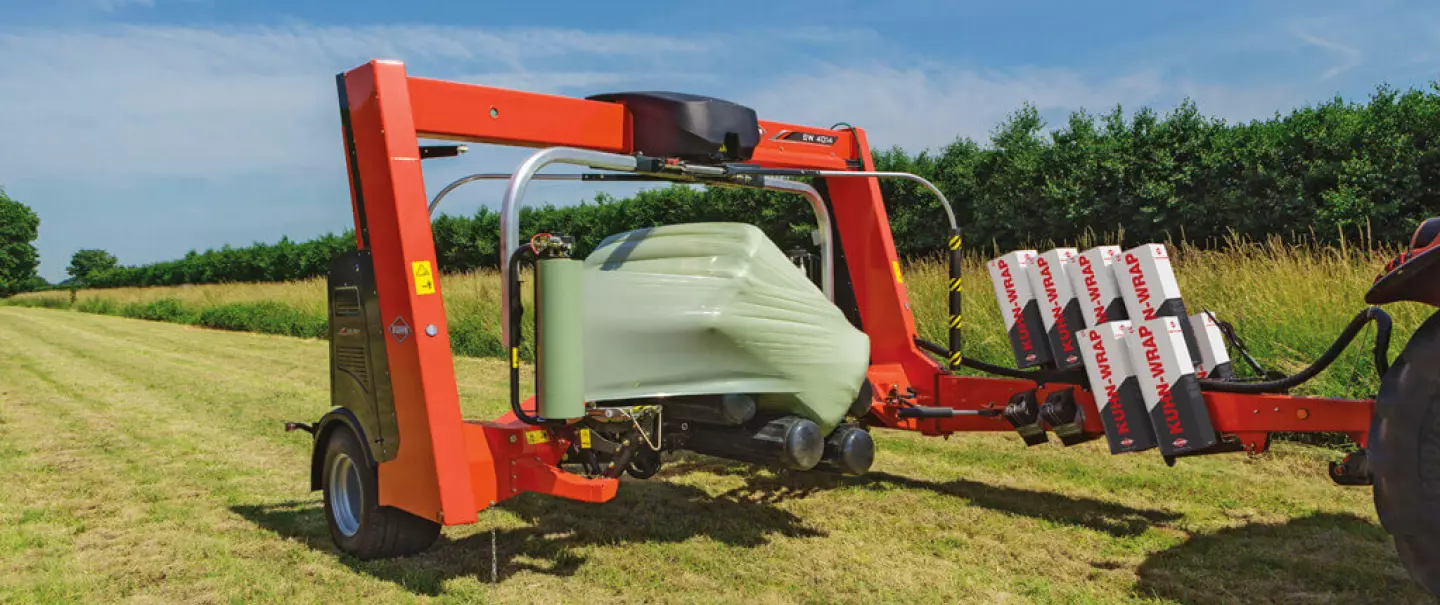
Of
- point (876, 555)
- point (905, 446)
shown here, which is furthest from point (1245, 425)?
point (905, 446)

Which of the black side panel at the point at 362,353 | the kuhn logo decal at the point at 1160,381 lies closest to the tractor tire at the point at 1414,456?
the kuhn logo decal at the point at 1160,381

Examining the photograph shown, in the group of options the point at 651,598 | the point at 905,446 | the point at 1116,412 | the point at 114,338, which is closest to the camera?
the point at 651,598

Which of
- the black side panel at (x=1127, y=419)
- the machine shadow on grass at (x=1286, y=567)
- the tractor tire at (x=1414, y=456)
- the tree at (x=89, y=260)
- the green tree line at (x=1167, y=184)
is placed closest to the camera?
the tractor tire at (x=1414, y=456)

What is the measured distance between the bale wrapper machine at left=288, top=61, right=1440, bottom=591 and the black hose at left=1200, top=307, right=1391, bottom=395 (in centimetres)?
1

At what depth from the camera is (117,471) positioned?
6254 millimetres

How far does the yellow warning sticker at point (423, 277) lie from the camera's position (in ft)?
12.4

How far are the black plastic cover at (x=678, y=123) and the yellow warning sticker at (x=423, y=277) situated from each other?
1179mm

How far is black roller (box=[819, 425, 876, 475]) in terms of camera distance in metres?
4.27

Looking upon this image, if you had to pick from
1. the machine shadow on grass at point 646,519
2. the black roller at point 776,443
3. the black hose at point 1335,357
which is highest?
the black hose at point 1335,357

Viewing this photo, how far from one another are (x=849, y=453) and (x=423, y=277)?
199cm

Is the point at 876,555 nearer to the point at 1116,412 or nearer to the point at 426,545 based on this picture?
the point at 1116,412

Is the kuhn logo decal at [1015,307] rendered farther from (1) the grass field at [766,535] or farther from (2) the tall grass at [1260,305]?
(2) the tall grass at [1260,305]

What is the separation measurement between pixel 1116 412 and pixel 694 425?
1.84m

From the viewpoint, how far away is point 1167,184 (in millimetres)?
13867
